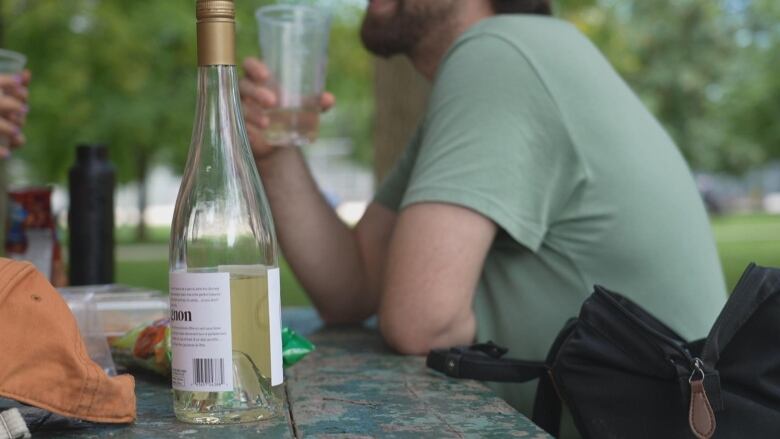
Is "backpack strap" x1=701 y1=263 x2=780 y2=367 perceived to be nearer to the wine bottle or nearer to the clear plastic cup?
the wine bottle

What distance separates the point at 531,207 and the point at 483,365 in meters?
0.46

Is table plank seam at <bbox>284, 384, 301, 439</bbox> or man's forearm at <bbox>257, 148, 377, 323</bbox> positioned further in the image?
man's forearm at <bbox>257, 148, 377, 323</bbox>

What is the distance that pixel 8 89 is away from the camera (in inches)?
93.6

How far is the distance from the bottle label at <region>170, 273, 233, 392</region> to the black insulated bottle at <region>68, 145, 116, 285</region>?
3.74 ft

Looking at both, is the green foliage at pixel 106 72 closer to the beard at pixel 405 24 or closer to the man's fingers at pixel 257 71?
the beard at pixel 405 24

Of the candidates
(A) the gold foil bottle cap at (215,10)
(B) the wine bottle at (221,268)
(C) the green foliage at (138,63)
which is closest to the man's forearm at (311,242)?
(C) the green foliage at (138,63)

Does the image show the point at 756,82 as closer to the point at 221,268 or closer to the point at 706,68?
the point at 706,68

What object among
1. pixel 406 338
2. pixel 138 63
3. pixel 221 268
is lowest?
pixel 406 338

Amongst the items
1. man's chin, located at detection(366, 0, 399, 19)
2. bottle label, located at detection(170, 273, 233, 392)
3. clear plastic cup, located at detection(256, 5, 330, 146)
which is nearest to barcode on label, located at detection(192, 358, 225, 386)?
bottle label, located at detection(170, 273, 233, 392)

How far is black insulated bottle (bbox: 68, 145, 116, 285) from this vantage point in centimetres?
229

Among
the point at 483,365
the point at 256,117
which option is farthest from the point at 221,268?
the point at 256,117

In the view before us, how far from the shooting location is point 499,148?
2025 mm

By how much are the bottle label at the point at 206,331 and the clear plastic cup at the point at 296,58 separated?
3.27 feet

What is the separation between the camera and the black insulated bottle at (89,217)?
7.53 feet
